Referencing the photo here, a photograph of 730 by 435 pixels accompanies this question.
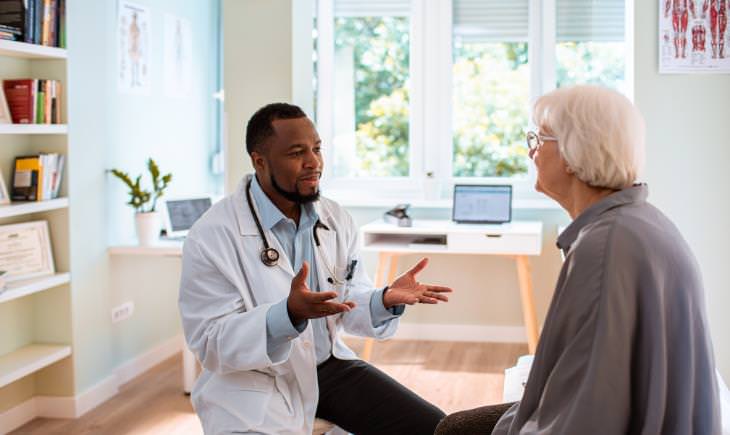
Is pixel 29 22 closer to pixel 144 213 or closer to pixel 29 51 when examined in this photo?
pixel 29 51

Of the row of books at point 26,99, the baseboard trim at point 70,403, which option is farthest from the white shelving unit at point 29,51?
the baseboard trim at point 70,403

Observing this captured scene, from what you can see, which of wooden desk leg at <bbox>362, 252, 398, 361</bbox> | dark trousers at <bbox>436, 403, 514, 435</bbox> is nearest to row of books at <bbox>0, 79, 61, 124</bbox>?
wooden desk leg at <bbox>362, 252, 398, 361</bbox>

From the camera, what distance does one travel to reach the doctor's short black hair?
2.41 meters

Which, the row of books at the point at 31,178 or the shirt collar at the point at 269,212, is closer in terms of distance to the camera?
the shirt collar at the point at 269,212

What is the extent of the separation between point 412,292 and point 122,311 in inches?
98.2

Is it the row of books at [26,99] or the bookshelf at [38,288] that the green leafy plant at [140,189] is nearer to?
the bookshelf at [38,288]

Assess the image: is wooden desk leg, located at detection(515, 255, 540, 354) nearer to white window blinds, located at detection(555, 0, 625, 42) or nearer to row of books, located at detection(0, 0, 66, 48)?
white window blinds, located at detection(555, 0, 625, 42)

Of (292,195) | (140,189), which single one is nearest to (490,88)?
(140,189)

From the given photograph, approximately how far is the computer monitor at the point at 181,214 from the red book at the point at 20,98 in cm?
102

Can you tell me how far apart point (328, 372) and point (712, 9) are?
2.59 m

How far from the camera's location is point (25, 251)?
3723 millimetres

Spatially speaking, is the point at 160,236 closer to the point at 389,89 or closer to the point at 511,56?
the point at 389,89

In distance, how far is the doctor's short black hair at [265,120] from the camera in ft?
7.89

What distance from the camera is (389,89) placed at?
5.53m
